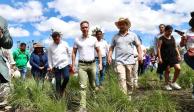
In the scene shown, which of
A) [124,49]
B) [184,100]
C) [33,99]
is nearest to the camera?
[124,49]

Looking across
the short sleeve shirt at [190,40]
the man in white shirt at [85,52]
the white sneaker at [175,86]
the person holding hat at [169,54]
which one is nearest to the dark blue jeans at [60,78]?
the man in white shirt at [85,52]

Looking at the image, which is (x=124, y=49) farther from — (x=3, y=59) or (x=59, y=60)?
(x=3, y=59)

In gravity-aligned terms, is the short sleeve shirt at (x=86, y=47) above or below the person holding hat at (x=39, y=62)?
above

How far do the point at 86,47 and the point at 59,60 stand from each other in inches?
47.4

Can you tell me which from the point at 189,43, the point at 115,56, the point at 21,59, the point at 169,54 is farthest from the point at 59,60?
the point at 21,59

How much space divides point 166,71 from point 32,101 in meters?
3.88

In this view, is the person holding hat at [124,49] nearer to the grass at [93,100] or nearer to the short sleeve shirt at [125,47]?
the short sleeve shirt at [125,47]

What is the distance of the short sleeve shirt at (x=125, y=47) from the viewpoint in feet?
34.4

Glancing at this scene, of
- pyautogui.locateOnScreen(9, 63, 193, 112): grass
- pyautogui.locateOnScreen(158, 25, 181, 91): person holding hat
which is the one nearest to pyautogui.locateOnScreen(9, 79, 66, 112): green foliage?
pyautogui.locateOnScreen(9, 63, 193, 112): grass

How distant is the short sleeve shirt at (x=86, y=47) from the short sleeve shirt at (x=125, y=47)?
0.58m

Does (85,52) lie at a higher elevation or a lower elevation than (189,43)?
lower

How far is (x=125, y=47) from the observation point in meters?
10.5

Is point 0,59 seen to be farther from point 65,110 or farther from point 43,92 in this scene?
point 43,92

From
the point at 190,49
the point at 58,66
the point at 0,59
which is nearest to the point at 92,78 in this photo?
the point at 58,66
